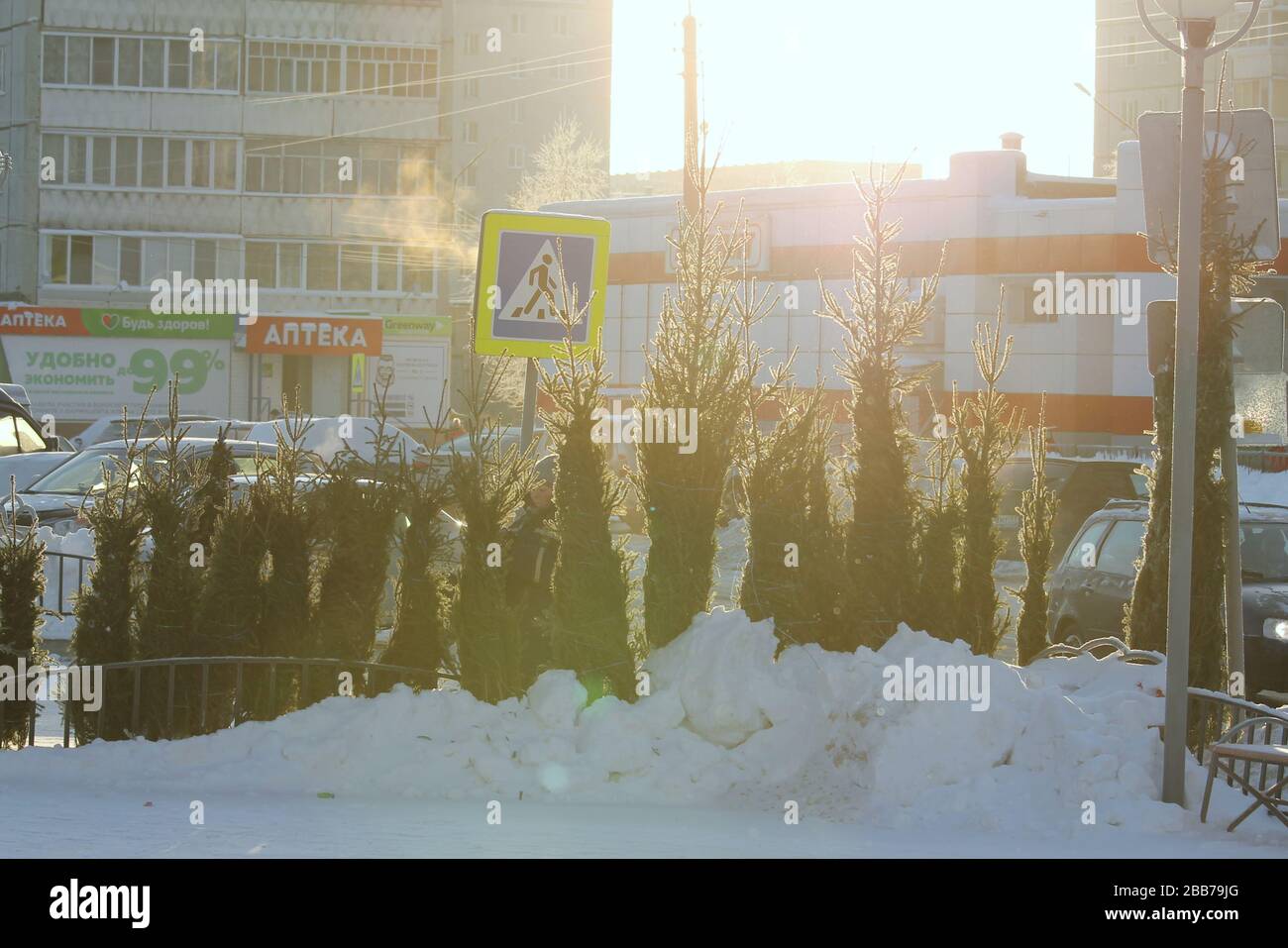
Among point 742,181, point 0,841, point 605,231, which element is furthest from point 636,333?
point 742,181

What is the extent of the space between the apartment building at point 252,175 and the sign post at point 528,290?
40.1 m

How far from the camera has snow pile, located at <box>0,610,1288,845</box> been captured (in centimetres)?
707

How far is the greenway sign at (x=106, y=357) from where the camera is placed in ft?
153

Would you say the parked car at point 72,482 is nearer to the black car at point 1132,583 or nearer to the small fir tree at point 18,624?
the small fir tree at point 18,624

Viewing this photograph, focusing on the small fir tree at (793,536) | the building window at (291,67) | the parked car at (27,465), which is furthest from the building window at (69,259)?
the small fir tree at (793,536)

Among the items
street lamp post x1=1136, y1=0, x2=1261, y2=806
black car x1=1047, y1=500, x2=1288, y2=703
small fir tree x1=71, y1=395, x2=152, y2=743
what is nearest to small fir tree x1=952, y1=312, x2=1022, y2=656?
street lamp post x1=1136, y1=0, x2=1261, y2=806

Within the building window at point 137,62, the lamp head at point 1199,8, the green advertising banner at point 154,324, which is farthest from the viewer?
the building window at point 137,62

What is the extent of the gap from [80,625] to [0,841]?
252 cm

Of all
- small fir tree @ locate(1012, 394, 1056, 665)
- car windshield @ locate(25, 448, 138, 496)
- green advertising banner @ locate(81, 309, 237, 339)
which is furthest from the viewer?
green advertising banner @ locate(81, 309, 237, 339)

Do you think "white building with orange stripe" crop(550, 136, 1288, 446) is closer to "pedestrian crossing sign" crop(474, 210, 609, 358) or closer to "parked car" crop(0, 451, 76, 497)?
"parked car" crop(0, 451, 76, 497)

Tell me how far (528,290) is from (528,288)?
0.01m

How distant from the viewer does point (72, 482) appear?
50.8 feet

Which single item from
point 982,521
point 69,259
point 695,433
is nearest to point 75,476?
point 695,433

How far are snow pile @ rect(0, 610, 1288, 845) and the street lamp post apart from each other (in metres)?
0.30
